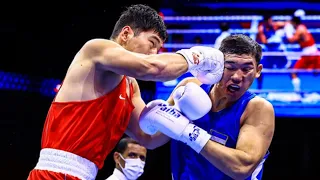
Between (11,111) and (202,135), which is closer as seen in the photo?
(202,135)

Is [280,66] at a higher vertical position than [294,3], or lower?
lower

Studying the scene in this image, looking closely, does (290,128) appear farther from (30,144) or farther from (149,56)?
(149,56)

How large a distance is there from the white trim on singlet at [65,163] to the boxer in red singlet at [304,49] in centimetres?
464

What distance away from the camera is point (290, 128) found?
25.5 ft

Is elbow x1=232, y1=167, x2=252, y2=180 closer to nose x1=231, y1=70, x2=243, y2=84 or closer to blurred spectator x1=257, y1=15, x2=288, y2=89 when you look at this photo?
nose x1=231, y1=70, x2=243, y2=84

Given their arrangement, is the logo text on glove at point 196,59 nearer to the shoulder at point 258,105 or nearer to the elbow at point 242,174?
the shoulder at point 258,105

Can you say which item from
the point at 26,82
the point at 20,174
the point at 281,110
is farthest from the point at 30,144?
the point at 281,110

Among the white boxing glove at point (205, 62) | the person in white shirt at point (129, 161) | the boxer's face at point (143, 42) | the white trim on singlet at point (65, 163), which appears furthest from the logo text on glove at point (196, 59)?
the person in white shirt at point (129, 161)

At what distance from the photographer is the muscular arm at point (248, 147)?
2.69m

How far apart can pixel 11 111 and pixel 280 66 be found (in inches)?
137

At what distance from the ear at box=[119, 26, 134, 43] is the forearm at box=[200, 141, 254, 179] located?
72 cm

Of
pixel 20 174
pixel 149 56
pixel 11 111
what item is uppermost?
pixel 149 56

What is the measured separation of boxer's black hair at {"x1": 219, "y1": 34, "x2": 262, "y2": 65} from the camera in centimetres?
296

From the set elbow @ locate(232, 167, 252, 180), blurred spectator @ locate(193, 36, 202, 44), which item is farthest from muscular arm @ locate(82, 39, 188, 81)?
blurred spectator @ locate(193, 36, 202, 44)
